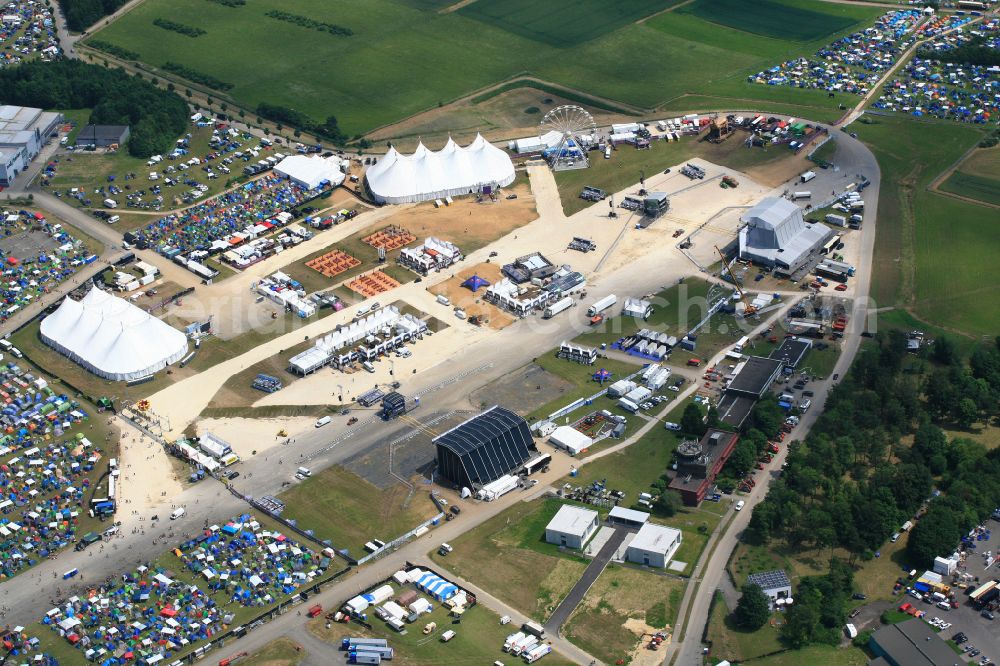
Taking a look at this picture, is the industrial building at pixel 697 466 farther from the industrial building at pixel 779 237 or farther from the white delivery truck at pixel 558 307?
the industrial building at pixel 779 237

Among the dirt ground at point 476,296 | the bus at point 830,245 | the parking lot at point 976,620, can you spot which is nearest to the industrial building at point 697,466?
the parking lot at point 976,620

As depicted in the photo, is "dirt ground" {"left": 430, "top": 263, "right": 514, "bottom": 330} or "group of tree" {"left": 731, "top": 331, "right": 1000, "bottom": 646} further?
"dirt ground" {"left": 430, "top": 263, "right": 514, "bottom": 330}

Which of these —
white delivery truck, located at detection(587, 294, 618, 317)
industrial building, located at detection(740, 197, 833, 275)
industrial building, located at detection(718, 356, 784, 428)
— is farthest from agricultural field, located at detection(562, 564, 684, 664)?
industrial building, located at detection(740, 197, 833, 275)

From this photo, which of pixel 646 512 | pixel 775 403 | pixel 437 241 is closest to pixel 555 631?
pixel 646 512

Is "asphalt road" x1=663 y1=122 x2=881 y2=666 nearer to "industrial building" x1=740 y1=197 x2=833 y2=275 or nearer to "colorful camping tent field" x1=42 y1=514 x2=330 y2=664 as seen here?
"industrial building" x1=740 y1=197 x2=833 y2=275

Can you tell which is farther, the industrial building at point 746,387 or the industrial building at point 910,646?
the industrial building at point 746,387

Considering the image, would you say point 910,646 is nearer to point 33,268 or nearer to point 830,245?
point 830,245
